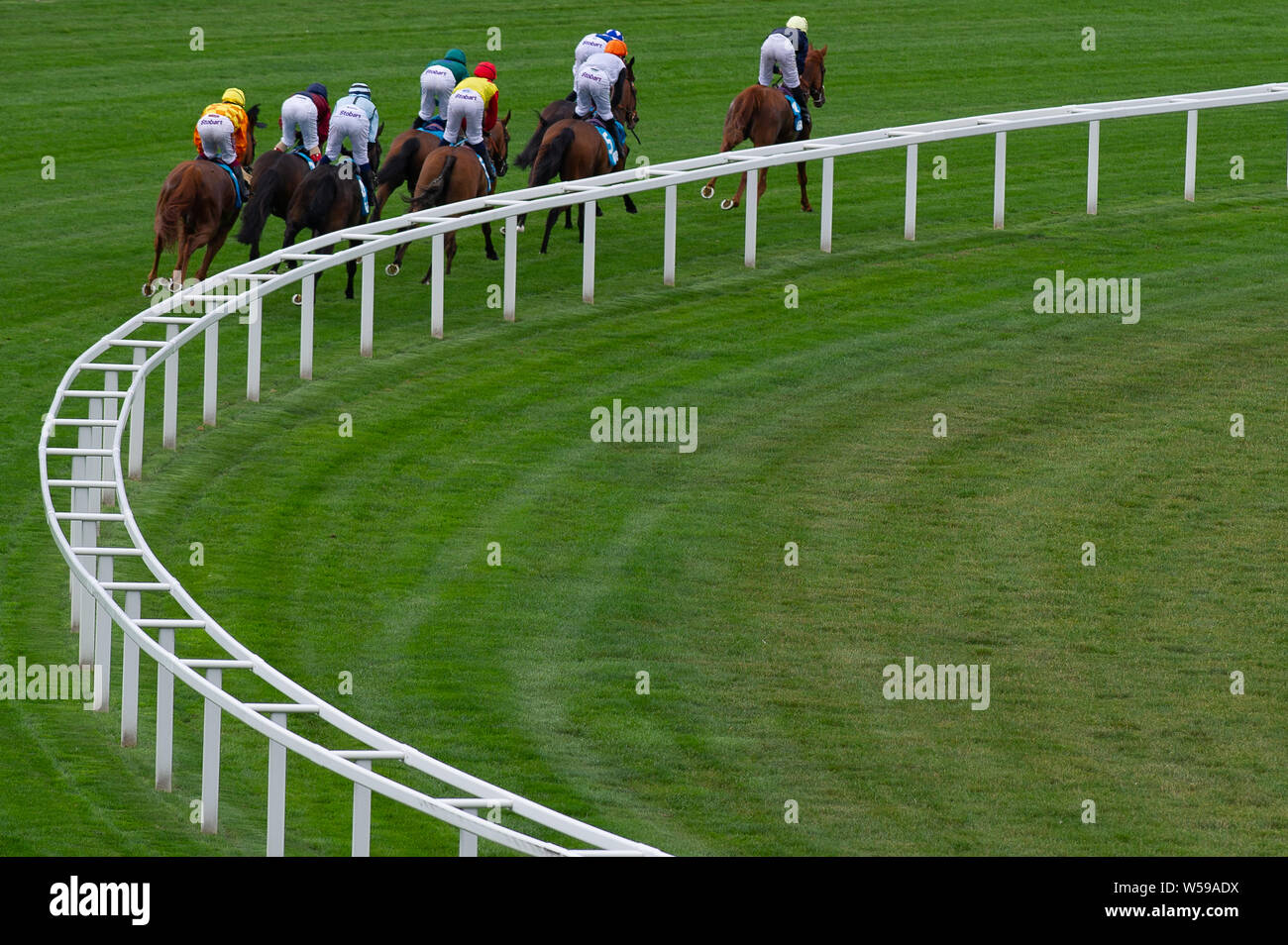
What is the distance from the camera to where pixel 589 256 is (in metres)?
16.6

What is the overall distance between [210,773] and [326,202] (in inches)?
353

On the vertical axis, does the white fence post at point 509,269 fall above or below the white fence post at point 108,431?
above

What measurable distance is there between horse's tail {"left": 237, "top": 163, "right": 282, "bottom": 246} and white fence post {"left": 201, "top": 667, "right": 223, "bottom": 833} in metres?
8.70

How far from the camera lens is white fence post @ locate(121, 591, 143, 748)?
29.9 feet

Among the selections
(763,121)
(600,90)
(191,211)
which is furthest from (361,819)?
(763,121)

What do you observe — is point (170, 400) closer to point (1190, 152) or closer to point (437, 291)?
point (437, 291)

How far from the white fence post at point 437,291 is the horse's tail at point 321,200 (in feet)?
4.49

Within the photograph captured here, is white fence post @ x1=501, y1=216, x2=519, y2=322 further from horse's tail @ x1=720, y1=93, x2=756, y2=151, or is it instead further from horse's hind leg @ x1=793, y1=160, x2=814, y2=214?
horse's hind leg @ x1=793, y1=160, x2=814, y2=214

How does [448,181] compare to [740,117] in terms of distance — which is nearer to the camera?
[448,181]

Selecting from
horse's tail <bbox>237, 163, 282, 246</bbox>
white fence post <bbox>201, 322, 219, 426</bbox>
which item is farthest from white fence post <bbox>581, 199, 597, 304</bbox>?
white fence post <bbox>201, 322, 219, 426</bbox>

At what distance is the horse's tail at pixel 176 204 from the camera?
16.6 metres

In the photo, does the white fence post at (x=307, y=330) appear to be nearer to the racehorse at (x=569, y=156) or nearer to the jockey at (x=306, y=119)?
the jockey at (x=306, y=119)

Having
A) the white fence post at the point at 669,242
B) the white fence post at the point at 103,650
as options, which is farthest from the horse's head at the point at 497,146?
the white fence post at the point at 103,650
